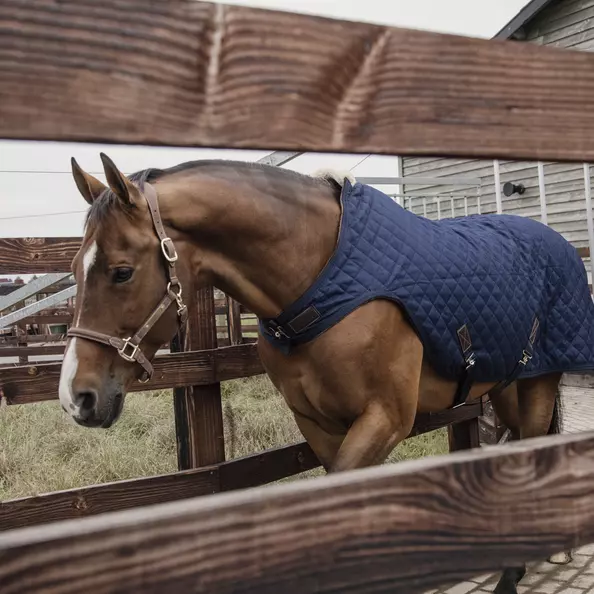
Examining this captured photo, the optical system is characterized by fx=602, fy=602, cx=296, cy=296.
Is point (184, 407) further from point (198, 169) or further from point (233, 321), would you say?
point (233, 321)

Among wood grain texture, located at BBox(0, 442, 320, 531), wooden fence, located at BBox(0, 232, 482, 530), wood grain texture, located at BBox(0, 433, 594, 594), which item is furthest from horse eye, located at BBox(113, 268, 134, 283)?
wood grain texture, located at BBox(0, 433, 594, 594)

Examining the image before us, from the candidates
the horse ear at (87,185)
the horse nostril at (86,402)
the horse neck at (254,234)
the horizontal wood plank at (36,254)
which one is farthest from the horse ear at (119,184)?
the horizontal wood plank at (36,254)

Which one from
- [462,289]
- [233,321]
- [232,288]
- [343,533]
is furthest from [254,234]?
[233,321]

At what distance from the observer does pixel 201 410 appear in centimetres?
292

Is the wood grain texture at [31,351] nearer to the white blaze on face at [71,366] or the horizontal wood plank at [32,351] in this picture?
the horizontal wood plank at [32,351]

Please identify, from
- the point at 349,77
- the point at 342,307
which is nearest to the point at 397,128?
the point at 349,77

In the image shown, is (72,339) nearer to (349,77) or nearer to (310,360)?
(310,360)

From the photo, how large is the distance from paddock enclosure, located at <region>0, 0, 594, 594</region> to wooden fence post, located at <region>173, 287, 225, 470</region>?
6.62 ft

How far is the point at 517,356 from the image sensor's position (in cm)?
270

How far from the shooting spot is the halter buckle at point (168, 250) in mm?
1911

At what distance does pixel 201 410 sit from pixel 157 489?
426 millimetres

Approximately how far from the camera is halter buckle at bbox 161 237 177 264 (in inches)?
75.2

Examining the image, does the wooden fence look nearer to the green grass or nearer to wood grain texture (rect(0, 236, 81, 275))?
wood grain texture (rect(0, 236, 81, 275))

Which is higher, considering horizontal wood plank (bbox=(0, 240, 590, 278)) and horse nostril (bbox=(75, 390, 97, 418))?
horizontal wood plank (bbox=(0, 240, 590, 278))
